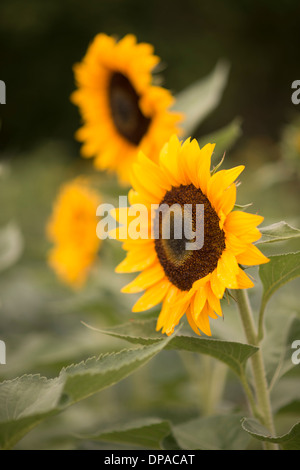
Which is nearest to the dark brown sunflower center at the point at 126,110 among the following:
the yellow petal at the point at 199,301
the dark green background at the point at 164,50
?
the yellow petal at the point at 199,301

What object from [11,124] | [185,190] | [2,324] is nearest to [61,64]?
[11,124]

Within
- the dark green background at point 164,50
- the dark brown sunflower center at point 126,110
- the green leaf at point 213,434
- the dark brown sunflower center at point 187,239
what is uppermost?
the dark green background at point 164,50

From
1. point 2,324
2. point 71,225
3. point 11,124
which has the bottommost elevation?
point 2,324

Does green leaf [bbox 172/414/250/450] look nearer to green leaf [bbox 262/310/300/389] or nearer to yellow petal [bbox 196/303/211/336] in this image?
green leaf [bbox 262/310/300/389]

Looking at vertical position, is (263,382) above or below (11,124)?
below

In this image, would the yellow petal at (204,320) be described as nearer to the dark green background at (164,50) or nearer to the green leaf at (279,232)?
the green leaf at (279,232)

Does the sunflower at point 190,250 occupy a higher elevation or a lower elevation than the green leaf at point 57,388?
higher

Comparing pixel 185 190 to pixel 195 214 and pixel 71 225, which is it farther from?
pixel 71 225
